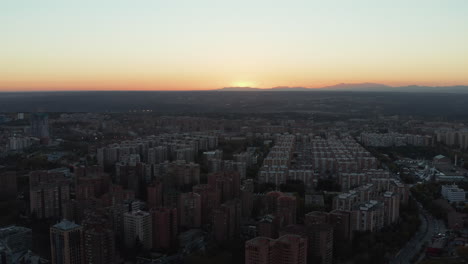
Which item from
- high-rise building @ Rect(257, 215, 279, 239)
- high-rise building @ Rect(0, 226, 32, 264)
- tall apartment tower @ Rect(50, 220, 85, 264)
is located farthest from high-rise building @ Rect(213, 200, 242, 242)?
high-rise building @ Rect(0, 226, 32, 264)

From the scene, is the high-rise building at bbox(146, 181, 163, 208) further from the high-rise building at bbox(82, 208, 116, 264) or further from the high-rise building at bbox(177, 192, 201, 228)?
the high-rise building at bbox(82, 208, 116, 264)

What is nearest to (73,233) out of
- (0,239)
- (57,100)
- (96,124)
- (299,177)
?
(0,239)

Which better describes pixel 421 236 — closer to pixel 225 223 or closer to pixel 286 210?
pixel 286 210

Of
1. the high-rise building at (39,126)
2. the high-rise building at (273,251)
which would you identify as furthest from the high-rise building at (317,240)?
the high-rise building at (39,126)

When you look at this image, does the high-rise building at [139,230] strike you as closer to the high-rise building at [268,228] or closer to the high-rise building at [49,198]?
the high-rise building at [268,228]

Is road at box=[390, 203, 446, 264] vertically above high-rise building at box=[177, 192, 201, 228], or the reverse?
high-rise building at box=[177, 192, 201, 228]

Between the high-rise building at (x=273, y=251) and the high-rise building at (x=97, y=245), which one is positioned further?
the high-rise building at (x=97, y=245)

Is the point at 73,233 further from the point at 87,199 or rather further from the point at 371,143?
the point at 371,143
